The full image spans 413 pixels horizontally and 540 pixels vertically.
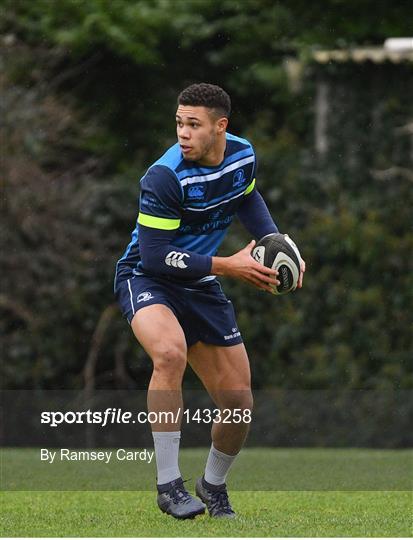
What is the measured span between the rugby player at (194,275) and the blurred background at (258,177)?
6559 mm

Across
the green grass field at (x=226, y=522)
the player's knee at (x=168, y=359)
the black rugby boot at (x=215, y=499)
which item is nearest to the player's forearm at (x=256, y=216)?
→ the player's knee at (x=168, y=359)

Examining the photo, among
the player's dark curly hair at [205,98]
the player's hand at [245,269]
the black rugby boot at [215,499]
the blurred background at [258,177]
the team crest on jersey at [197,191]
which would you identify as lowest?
the blurred background at [258,177]

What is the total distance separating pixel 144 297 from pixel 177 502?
3.34 ft

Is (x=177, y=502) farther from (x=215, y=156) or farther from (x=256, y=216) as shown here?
(x=215, y=156)

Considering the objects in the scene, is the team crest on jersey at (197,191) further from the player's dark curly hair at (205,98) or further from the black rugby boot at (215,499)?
the black rugby boot at (215,499)

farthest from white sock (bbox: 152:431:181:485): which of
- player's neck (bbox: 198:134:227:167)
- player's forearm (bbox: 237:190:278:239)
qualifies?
player's neck (bbox: 198:134:227:167)

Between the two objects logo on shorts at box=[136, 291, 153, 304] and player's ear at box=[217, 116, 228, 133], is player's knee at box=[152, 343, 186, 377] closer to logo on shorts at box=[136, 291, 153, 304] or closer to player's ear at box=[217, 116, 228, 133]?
logo on shorts at box=[136, 291, 153, 304]

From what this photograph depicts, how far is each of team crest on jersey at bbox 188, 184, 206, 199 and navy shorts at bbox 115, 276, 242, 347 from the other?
462 mm

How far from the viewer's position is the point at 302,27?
1462cm

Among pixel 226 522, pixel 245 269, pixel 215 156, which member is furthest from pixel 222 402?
pixel 215 156

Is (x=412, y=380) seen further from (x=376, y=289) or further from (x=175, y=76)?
(x=175, y=76)

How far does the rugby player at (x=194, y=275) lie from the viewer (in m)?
6.30

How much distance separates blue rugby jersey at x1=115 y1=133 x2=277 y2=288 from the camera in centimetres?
637

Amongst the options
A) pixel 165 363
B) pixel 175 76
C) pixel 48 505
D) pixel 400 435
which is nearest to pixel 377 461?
pixel 400 435
